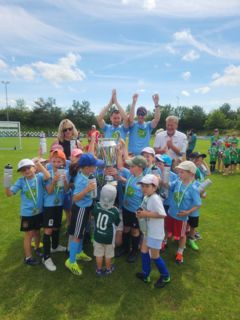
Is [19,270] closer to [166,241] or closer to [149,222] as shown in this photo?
[149,222]

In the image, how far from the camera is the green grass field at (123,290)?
3.46 metres

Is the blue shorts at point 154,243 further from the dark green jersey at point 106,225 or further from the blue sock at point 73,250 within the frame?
the blue sock at point 73,250

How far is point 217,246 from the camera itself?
5.31m

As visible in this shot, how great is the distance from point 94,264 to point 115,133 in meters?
2.61

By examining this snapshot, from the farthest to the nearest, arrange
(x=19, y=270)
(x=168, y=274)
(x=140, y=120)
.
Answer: (x=140, y=120)
(x=19, y=270)
(x=168, y=274)

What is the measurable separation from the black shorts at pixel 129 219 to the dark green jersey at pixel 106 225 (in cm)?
56

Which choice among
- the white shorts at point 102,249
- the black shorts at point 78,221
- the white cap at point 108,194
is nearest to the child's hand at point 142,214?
the white cap at point 108,194

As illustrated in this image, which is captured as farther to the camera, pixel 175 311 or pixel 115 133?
pixel 115 133

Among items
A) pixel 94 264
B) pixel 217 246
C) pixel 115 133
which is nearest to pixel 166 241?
pixel 217 246

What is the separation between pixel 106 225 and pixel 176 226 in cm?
146

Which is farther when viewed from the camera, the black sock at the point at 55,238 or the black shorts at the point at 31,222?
the black sock at the point at 55,238

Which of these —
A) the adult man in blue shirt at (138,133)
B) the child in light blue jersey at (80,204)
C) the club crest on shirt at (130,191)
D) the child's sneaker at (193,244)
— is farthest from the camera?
the adult man in blue shirt at (138,133)

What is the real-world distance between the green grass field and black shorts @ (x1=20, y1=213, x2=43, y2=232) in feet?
2.32

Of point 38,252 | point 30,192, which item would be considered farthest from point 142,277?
point 30,192
